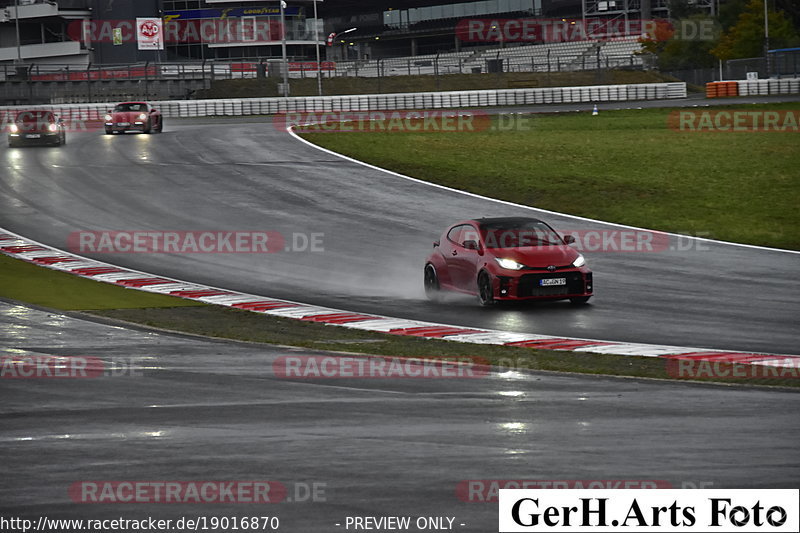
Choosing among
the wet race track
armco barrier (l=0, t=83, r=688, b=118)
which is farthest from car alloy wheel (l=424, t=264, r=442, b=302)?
armco barrier (l=0, t=83, r=688, b=118)

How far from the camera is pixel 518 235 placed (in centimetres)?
1691

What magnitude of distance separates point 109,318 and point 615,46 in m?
84.8

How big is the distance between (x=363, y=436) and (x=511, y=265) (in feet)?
25.6

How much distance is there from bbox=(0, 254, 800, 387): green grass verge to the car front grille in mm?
2548

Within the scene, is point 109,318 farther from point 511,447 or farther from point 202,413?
point 511,447

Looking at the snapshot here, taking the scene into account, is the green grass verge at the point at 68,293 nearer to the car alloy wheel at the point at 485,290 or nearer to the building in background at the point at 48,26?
the car alloy wheel at the point at 485,290

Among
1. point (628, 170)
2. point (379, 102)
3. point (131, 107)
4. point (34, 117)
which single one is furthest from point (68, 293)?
point (379, 102)

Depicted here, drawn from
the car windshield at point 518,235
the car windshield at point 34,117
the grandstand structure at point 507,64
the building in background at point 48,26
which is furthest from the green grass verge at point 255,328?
the building in background at point 48,26

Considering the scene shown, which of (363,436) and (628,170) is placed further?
(628,170)

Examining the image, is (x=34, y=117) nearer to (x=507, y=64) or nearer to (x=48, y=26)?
(x=507, y=64)

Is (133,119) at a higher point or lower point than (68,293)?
higher

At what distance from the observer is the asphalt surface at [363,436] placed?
23.9ft

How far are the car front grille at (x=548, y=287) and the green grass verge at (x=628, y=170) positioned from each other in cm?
687

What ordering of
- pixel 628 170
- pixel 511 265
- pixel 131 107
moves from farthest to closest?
pixel 131 107, pixel 628 170, pixel 511 265
